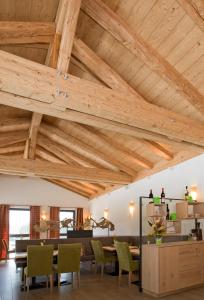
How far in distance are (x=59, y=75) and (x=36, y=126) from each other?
377 centimetres

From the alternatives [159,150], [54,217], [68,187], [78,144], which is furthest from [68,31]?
[54,217]

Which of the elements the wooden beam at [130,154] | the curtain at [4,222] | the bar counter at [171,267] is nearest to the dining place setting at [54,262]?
the bar counter at [171,267]

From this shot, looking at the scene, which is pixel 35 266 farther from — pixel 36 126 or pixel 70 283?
pixel 36 126

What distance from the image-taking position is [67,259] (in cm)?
590

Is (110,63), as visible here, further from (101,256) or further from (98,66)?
(101,256)

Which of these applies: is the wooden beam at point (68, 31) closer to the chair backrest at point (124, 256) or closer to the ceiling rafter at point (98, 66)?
the ceiling rafter at point (98, 66)

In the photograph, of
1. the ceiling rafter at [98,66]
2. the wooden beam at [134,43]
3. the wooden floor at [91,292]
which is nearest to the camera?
the wooden beam at [134,43]

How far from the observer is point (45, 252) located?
222 inches

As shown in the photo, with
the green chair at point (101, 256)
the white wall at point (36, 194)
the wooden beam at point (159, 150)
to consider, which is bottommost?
the green chair at point (101, 256)

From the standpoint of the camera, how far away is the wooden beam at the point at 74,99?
3176mm

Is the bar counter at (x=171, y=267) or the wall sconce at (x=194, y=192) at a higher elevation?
the wall sconce at (x=194, y=192)

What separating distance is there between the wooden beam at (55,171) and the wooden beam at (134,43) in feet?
15.0

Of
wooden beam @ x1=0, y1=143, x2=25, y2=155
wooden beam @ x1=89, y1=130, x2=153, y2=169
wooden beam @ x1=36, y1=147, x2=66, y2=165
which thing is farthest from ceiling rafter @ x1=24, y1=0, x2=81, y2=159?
wooden beam @ x1=36, y1=147, x2=66, y2=165

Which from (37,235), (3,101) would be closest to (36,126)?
(3,101)
